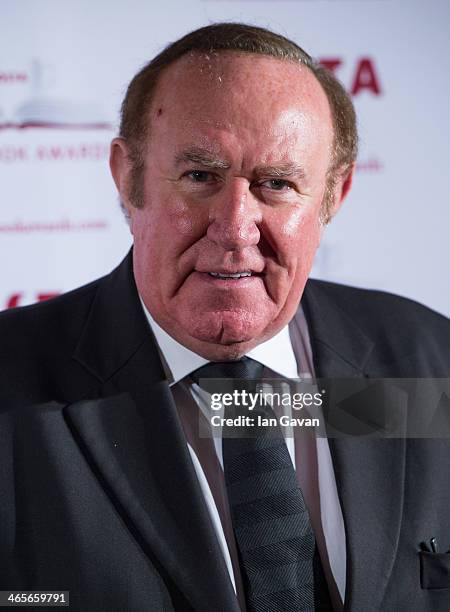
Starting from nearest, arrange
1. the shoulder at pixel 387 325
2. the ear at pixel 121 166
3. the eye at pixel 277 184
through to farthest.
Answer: the eye at pixel 277 184 → the ear at pixel 121 166 → the shoulder at pixel 387 325

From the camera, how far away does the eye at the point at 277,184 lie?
4.35ft

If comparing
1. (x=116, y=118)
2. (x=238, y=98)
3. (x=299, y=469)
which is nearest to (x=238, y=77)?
(x=238, y=98)

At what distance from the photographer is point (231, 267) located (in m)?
1.29

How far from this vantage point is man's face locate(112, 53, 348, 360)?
1.29 m

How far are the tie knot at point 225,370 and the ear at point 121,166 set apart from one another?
0.32 metres

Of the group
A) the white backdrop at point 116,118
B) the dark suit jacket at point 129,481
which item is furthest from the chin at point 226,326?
the white backdrop at point 116,118

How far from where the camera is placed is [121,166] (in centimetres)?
148

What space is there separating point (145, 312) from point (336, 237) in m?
0.64

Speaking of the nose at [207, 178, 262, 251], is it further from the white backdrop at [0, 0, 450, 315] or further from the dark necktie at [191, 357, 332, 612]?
the white backdrop at [0, 0, 450, 315]

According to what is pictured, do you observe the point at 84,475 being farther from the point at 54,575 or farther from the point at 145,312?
the point at 145,312

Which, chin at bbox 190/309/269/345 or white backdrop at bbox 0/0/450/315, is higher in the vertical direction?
white backdrop at bbox 0/0/450/315

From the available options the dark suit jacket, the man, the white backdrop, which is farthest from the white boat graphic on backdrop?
the dark suit jacket

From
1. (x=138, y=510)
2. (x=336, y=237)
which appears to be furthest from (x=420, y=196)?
(x=138, y=510)

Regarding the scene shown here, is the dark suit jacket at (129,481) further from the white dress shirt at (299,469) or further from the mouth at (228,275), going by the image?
the mouth at (228,275)
